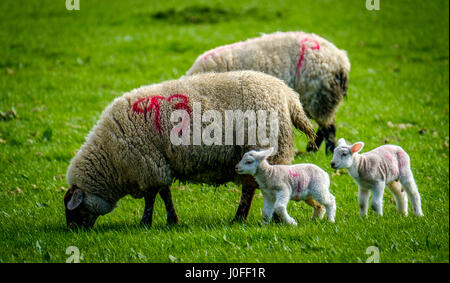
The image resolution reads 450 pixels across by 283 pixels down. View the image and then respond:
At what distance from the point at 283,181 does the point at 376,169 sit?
109 centimetres

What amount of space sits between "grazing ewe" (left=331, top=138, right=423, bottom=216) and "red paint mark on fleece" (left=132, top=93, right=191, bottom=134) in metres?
1.86

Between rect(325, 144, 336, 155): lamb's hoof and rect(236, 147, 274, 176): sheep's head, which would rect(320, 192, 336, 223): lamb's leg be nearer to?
rect(236, 147, 274, 176): sheep's head

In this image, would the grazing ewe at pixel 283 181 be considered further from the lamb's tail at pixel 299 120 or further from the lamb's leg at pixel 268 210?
the lamb's tail at pixel 299 120

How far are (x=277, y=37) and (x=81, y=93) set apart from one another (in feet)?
19.1

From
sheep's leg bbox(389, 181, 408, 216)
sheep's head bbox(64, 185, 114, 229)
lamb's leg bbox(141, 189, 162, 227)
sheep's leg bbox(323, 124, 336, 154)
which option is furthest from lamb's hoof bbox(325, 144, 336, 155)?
sheep's head bbox(64, 185, 114, 229)

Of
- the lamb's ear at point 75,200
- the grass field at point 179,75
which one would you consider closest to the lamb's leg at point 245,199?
the grass field at point 179,75

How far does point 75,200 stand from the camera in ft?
21.0

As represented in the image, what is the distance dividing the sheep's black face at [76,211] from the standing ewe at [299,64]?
127 inches

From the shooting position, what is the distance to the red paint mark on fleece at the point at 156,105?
20.9 ft

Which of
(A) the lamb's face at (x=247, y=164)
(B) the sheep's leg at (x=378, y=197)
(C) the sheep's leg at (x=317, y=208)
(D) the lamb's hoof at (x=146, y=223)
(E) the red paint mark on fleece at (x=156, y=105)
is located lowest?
(D) the lamb's hoof at (x=146, y=223)
